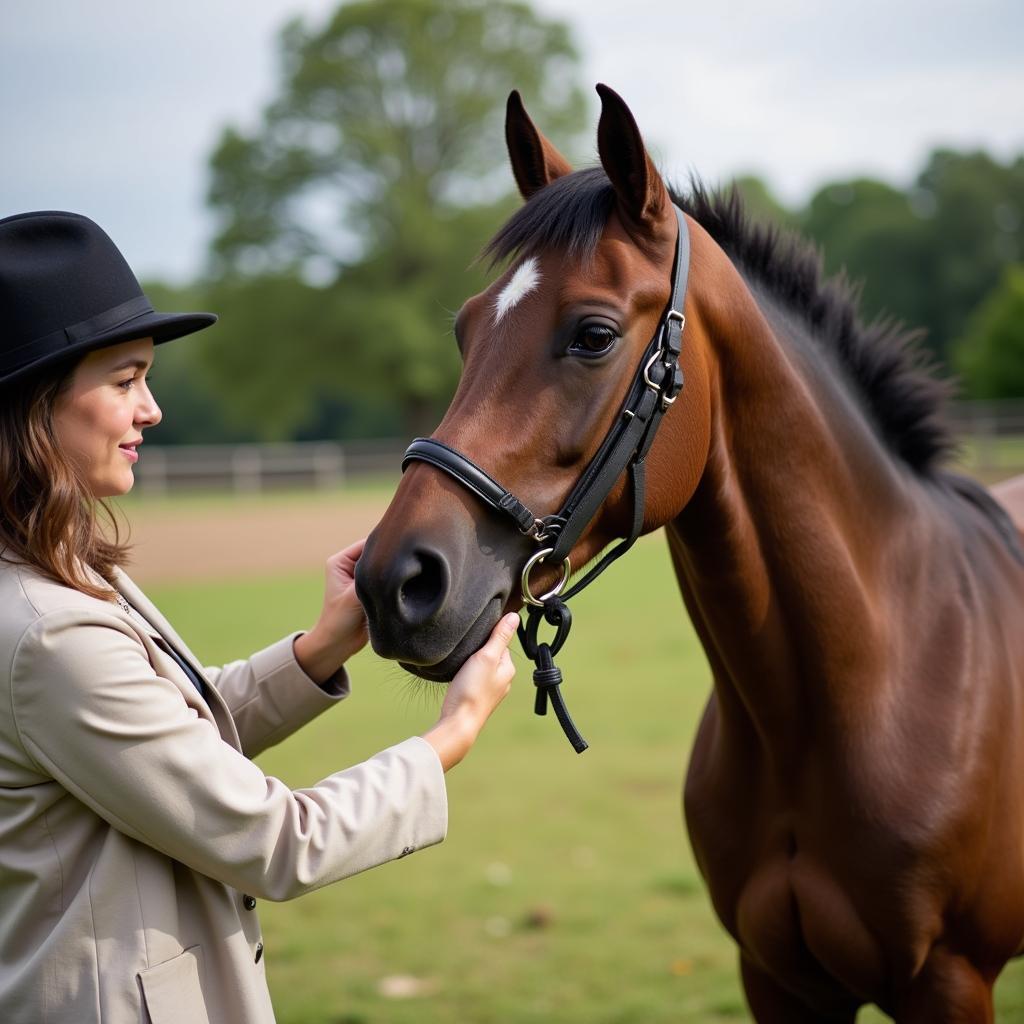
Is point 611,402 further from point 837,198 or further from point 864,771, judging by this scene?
point 837,198

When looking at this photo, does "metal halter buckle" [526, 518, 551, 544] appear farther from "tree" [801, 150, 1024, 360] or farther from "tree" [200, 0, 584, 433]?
"tree" [801, 150, 1024, 360]

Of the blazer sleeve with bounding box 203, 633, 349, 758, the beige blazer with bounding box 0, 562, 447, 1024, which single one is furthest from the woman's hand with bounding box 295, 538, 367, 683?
the beige blazer with bounding box 0, 562, 447, 1024

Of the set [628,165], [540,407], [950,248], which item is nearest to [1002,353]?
[950,248]

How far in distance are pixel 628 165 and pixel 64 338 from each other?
1064mm

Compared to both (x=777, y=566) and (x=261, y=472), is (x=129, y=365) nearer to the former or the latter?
(x=777, y=566)

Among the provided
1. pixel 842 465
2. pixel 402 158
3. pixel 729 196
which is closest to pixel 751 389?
pixel 842 465

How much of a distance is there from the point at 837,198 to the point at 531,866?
206 ft

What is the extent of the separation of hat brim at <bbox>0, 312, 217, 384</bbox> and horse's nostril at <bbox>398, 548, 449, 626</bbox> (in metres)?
0.54

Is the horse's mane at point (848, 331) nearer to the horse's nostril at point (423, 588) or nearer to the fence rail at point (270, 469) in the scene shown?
the horse's nostril at point (423, 588)

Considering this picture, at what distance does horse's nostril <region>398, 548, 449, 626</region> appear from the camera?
1778mm

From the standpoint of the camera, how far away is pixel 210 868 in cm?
167

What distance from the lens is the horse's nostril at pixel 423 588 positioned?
70.0 inches

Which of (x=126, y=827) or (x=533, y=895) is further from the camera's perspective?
(x=533, y=895)

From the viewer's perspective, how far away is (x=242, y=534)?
68.2ft
